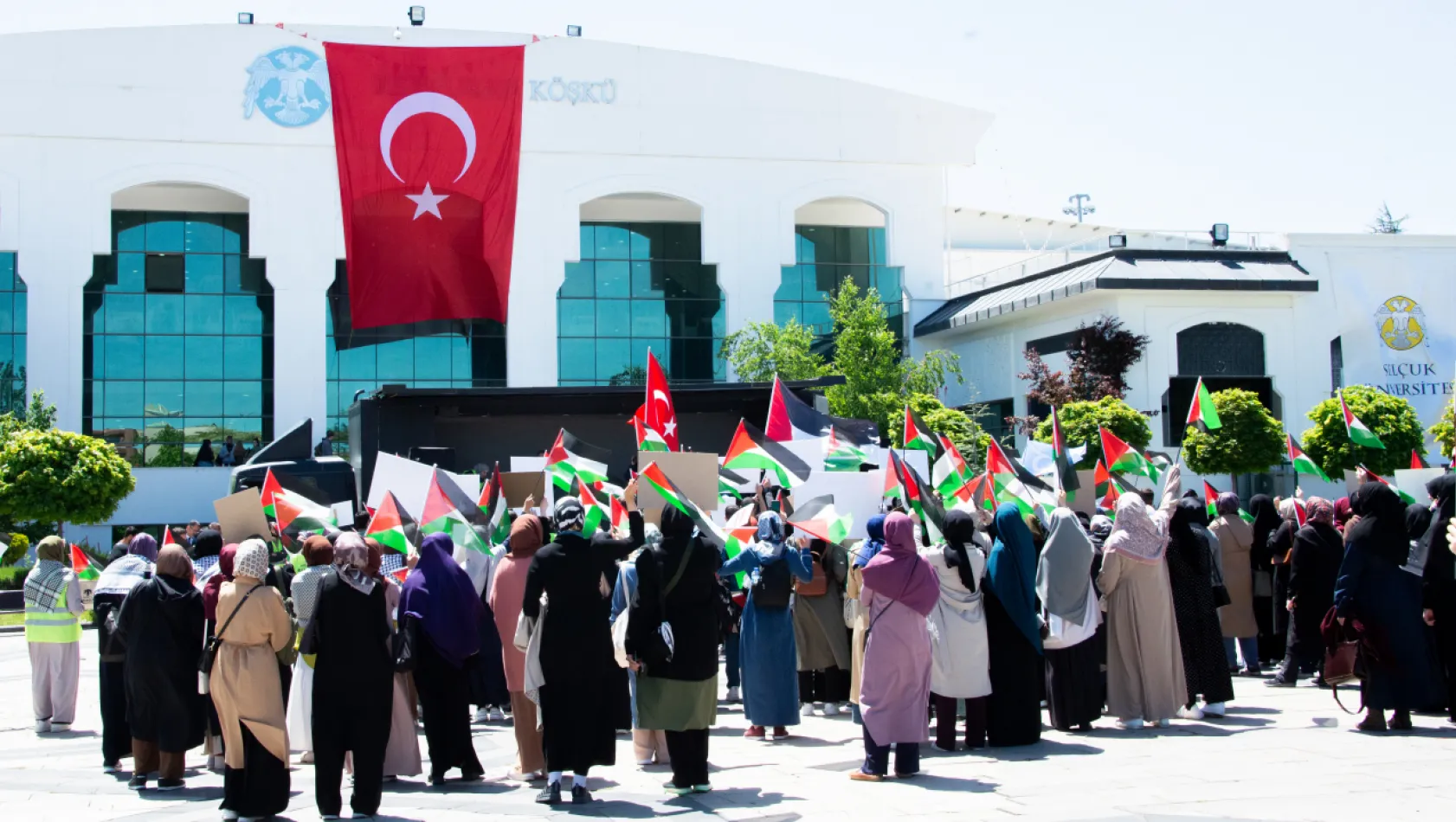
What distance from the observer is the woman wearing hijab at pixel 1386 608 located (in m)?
9.54

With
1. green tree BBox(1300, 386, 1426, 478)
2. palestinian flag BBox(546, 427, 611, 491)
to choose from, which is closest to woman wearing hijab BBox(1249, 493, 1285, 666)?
palestinian flag BBox(546, 427, 611, 491)

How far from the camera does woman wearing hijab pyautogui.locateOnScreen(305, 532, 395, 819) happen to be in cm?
780

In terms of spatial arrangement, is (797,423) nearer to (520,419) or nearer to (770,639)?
(770,639)

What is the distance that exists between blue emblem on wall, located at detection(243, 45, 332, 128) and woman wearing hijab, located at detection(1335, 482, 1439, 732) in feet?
108

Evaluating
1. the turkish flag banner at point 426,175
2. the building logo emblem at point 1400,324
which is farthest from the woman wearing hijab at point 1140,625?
the building logo emblem at point 1400,324

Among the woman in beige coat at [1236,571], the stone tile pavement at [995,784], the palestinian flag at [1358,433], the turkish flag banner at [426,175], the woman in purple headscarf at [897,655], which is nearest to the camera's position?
the stone tile pavement at [995,784]

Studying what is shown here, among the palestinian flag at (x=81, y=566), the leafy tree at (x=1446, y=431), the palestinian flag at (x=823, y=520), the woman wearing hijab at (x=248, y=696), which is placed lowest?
the woman wearing hijab at (x=248, y=696)

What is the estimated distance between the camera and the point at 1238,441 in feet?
98.2

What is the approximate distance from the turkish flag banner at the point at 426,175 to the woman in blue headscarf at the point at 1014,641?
61.5 feet

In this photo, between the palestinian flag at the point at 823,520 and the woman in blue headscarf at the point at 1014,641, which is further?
the palestinian flag at the point at 823,520

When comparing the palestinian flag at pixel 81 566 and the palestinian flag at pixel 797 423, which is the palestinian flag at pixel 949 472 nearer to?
the palestinian flag at pixel 797 423

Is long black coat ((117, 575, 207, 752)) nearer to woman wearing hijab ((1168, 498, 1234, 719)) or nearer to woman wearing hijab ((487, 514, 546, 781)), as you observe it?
woman wearing hijab ((487, 514, 546, 781))

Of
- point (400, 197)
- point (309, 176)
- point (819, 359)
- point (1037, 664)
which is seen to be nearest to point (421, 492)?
point (1037, 664)

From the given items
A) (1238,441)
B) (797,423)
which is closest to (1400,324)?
(1238,441)
